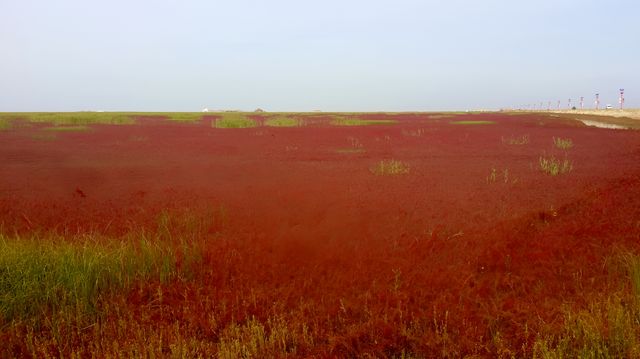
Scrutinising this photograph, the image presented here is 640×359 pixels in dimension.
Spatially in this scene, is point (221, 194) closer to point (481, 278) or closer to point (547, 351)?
point (481, 278)

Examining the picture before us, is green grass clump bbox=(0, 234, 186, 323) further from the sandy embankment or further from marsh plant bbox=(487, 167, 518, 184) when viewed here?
the sandy embankment

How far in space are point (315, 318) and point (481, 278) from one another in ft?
6.09

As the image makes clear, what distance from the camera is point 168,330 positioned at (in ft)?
13.3

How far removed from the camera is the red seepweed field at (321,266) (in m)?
3.87

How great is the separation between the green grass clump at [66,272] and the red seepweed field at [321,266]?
0.06 feet

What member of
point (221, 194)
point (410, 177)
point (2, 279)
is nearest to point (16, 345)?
point (2, 279)

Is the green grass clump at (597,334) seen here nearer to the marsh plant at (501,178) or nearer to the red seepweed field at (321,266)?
the red seepweed field at (321,266)

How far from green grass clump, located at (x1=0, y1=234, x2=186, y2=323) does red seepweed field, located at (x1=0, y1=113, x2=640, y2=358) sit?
0.06 feet

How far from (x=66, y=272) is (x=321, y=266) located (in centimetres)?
250

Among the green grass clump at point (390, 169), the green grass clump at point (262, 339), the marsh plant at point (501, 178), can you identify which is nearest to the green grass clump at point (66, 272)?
the green grass clump at point (262, 339)

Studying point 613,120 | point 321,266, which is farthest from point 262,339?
point 613,120

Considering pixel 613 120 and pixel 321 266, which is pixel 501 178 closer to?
pixel 321 266

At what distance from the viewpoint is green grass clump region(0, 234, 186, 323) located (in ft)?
14.3

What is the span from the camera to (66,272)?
459cm
